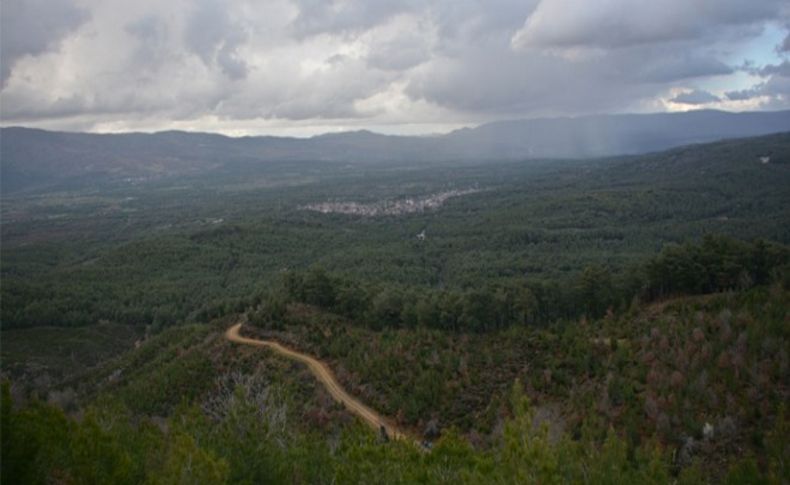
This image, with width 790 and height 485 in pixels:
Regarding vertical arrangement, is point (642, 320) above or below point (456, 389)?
above

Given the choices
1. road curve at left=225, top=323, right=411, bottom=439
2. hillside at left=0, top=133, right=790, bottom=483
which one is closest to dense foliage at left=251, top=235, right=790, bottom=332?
hillside at left=0, top=133, right=790, bottom=483

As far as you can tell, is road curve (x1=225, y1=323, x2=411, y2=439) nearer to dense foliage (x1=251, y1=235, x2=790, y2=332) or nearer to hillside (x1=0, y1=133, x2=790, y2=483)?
hillside (x1=0, y1=133, x2=790, y2=483)

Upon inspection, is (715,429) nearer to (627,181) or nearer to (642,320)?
(642,320)

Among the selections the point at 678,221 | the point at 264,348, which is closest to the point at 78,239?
the point at 264,348

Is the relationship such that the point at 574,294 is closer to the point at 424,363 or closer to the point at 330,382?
the point at 424,363

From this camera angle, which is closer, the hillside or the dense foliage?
the hillside

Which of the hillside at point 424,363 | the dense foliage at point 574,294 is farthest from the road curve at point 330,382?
the dense foliage at point 574,294

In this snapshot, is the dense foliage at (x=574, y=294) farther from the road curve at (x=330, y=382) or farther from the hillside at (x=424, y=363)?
the road curve at (x=330, y=382)

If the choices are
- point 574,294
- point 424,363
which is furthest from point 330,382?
point 574,294
